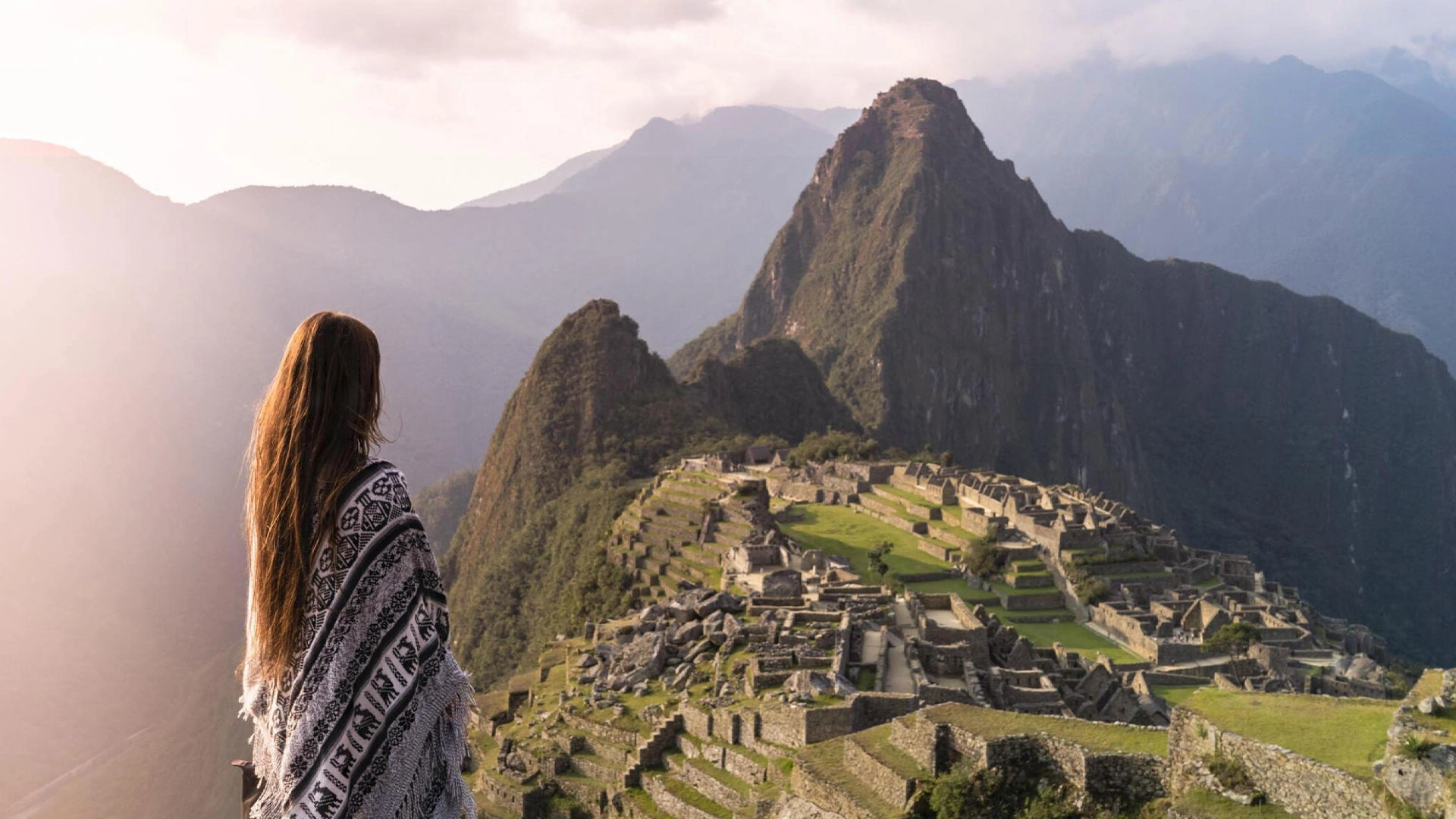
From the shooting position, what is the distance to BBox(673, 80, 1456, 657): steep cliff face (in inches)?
5404

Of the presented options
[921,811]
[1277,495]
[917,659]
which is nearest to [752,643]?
[917,659]

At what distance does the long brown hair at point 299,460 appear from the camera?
143 inches

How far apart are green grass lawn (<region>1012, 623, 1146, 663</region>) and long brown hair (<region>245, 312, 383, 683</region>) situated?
30205 millimetres

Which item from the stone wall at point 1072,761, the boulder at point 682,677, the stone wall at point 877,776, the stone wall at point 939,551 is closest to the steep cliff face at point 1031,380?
the stone wall at point 939,551

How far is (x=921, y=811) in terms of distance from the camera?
1195 cm

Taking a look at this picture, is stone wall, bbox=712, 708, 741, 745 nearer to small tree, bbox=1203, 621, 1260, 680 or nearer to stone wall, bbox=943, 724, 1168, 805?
stone wall, bbox=943, 724, 1168, 805

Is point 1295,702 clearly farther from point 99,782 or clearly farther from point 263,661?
point 99,782

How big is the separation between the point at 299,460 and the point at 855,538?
141 ft

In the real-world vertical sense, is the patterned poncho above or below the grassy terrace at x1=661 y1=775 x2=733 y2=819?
above

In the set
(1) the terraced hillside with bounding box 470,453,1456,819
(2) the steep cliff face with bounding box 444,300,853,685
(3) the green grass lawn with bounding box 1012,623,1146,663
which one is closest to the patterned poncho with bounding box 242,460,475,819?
(1) the terraced hillside with bounding box 470,453,1456,819

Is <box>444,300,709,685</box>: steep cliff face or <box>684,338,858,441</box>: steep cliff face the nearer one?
<box>444,300,709,685</box>: steep cliff face

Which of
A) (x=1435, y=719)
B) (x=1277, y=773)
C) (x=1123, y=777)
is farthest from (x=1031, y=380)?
(x=1435, y=719)

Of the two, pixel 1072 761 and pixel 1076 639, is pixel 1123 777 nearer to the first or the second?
pixel 1072 761

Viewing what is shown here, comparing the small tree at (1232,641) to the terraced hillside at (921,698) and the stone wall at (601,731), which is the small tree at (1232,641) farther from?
the stone wall at (601,731)
